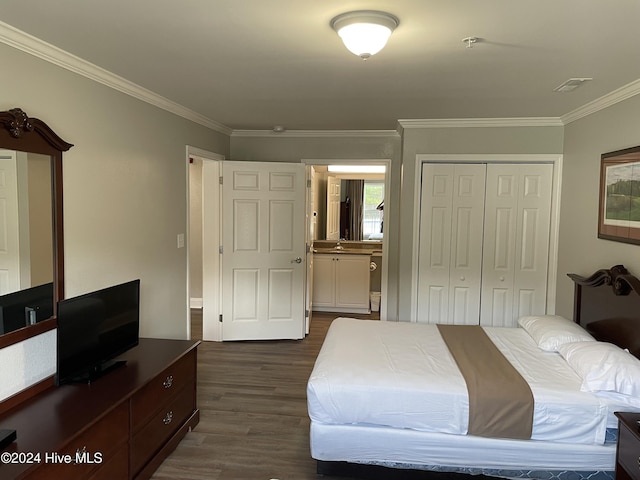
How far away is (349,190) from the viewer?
752 cm

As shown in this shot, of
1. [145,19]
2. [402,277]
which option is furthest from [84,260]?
[402,277]

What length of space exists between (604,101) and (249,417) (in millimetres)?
3442

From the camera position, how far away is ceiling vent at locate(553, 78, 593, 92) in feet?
9.37

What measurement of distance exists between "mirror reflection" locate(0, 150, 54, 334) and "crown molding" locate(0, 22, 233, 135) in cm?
52

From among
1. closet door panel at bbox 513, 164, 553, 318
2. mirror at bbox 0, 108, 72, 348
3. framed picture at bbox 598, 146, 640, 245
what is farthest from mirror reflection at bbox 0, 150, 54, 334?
closet door panel at bbox 513, 164, 553, 318

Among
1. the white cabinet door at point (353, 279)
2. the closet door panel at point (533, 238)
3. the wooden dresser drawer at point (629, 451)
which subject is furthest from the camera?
the white cabinet door at point (353, 279)

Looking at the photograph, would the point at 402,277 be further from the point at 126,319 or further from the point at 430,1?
the point at 430,1

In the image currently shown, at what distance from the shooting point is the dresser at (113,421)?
181 centimetres

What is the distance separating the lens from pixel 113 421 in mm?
2189

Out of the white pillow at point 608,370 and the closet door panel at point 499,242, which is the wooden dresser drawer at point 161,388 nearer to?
the white pillow at point 608,370

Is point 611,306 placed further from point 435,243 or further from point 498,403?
point 435,243

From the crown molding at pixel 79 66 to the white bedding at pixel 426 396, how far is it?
2.21 m

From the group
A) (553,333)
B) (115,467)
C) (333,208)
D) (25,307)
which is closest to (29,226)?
(25,307)

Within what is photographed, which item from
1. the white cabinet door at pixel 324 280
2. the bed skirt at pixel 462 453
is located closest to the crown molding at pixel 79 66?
the bed skirt at pixel 462 453
